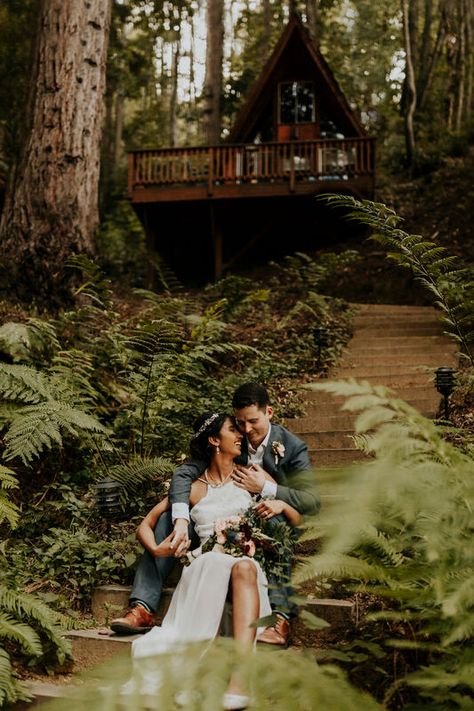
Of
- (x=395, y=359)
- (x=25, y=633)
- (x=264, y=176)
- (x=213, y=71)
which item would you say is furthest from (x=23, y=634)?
(x=213, y=71)

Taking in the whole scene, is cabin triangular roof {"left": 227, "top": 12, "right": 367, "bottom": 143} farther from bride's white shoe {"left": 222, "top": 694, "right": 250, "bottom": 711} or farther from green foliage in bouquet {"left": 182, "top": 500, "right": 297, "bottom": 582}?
bride's white shoe {"left": 222, "top": 694, "right": 250, "bottom": 711}

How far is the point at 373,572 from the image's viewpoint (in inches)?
82.4

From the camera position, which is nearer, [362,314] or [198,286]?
[362,314]

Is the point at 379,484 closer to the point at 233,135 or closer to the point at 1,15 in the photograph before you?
the point at 233,135

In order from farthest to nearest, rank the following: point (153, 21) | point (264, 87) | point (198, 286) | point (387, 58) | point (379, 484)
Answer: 1. point (387, 58)
2. point (153, 21)
3. point (264, 87)
4. point (198, 286)
5. point (379, 484)

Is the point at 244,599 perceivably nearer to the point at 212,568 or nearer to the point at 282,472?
the point at 212,568

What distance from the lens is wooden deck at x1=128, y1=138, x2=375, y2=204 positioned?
14.4 m

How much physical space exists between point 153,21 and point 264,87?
4.78 metres

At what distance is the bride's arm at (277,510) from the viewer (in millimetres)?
3621

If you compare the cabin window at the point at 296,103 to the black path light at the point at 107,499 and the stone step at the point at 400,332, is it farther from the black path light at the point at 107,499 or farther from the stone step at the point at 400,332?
the black path light at the point at 107,499

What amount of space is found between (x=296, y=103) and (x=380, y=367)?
11.8 metres

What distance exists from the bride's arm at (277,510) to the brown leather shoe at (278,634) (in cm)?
51

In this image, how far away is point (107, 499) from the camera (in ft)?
13.9

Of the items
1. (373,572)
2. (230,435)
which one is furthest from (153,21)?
(373,572)
